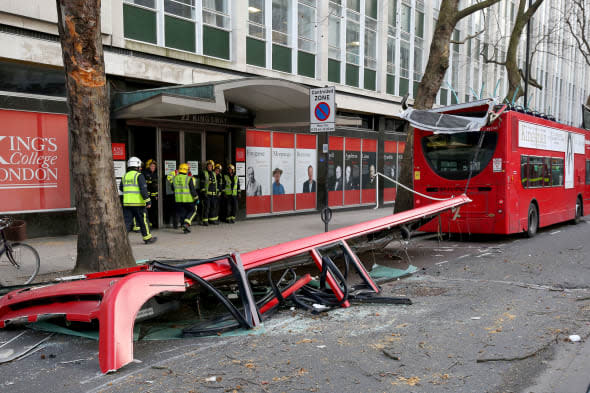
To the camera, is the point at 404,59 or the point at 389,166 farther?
the point at 404,59

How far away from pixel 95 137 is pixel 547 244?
9.75 meters

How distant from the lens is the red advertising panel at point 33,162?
1078 centimetres

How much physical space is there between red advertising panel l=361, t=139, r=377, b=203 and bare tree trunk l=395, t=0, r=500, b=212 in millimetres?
6963

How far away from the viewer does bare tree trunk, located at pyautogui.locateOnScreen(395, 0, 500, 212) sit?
13.9 metres

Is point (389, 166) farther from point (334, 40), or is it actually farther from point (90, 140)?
point (90, 140)

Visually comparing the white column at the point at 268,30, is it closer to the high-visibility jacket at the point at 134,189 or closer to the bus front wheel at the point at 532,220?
the high-visibility jacket at the point at 134,189

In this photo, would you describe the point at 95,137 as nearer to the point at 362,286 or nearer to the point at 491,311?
the point at 362,286

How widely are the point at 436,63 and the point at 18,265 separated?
37.2ft

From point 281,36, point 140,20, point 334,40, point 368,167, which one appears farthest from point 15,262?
point 368,167

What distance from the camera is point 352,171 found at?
2073 cm

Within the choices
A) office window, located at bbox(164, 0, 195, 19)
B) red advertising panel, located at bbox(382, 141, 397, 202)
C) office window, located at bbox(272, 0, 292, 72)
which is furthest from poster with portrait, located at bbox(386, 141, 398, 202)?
office window, located at bbox(164, 0, 195, 19)

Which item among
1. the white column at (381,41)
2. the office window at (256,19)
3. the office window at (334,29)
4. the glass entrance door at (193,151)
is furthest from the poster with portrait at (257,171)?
the white column at (381,41)

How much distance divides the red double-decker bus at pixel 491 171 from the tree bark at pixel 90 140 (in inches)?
278

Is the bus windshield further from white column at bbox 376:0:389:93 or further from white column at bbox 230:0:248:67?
white column at bbox 376:0:389:93
